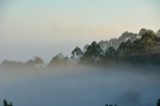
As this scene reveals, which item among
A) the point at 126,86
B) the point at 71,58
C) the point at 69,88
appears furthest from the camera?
the point at 71,58

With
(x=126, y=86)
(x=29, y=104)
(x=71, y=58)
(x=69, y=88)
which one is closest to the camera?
(x=29, y=104)

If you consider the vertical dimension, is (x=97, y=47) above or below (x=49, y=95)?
above

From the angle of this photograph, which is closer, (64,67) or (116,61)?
(116,61)

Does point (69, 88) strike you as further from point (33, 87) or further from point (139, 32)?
point (139, 32)

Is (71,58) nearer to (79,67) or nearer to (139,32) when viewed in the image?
(79,67)

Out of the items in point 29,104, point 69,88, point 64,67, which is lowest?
point 29,104

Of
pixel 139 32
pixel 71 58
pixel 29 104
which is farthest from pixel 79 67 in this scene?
pixel 29 104

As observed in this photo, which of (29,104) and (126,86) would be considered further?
(126,86)

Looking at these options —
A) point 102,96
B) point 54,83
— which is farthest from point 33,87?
point 102,96

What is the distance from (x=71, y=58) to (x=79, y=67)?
3.90 metres

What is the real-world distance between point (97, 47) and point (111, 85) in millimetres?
7095

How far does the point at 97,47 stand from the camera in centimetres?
7175

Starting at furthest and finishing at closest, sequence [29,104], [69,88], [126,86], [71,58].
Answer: [71,58], [69,88], [126,86], [29,104]

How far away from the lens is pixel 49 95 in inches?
2648
